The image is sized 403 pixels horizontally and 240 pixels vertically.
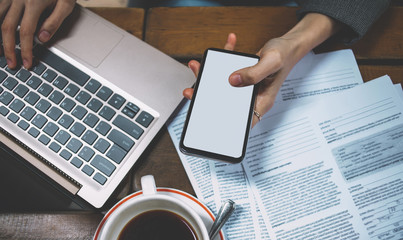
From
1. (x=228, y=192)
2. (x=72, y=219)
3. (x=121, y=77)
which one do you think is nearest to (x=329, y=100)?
(x=228, y=192)

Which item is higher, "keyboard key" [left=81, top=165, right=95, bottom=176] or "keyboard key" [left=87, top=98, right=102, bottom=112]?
"keyboard key" [left=87, top=98, right=102, bottom=112]

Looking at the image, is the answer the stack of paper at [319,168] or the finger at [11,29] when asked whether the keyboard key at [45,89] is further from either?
the stack of paper at [319,168]

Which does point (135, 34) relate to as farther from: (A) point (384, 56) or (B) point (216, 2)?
(A) point (384, 56)

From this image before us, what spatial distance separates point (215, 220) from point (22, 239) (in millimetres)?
286

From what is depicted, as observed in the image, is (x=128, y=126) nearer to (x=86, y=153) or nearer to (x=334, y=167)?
(x=86, y=153)

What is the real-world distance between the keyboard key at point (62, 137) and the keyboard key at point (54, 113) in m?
0.02

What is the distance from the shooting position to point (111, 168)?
403 millimetres

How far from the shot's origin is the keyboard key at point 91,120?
0.42 meters

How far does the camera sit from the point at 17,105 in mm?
429

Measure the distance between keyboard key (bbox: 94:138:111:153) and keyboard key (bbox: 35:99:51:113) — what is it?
0.10m

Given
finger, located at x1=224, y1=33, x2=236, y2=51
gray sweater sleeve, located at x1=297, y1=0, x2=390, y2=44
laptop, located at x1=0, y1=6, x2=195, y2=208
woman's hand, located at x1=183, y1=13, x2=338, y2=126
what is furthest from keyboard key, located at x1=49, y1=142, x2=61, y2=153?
gray sweater sleeve, located at x1=297, y1=0, x2=390, y2=44

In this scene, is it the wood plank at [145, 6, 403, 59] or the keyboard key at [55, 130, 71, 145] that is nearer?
the keyboard key at [55, 130, 71, 145]

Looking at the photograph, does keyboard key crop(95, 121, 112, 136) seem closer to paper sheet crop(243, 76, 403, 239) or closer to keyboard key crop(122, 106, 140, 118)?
keyboard key crop(122, 106, 140, 118)

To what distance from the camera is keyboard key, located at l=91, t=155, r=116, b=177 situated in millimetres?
402
